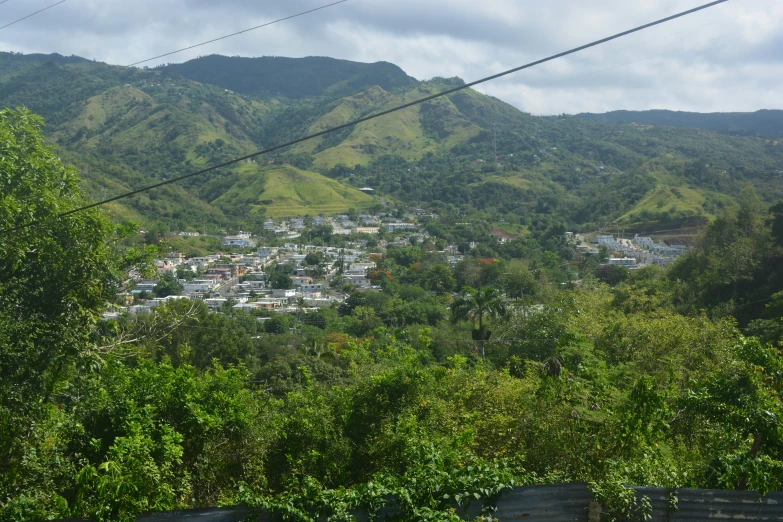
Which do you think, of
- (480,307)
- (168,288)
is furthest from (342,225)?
(480,307)

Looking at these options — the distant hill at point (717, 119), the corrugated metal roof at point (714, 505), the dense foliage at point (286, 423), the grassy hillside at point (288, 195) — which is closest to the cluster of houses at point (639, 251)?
the dense foliage at point (286, 423)

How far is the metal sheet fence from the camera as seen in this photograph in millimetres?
4227

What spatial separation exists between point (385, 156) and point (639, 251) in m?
71.1

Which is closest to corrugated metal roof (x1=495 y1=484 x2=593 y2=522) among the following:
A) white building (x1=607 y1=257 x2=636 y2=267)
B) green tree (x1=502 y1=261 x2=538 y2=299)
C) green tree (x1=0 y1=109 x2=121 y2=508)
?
green tree (x1=0 y1=109 x2=121 y2=508)

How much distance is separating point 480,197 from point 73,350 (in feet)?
290

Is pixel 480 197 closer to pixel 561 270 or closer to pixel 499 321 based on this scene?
pixel 561 270

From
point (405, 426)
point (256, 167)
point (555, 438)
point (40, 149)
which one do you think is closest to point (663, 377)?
point (555, 438)

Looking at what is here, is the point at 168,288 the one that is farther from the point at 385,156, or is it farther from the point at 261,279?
the point at 385,156

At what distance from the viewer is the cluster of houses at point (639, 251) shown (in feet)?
154

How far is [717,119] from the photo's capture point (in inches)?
5541

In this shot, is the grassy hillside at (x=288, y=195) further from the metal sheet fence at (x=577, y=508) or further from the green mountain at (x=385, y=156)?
the metal sheet fence at (x=577, y=508)

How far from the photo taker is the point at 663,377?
9.78 m

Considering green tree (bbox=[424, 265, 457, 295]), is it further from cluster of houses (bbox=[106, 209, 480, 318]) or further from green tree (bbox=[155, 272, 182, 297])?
green tree (bbox=[155, 272, 182, 297])

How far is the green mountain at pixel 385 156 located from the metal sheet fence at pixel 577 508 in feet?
181
